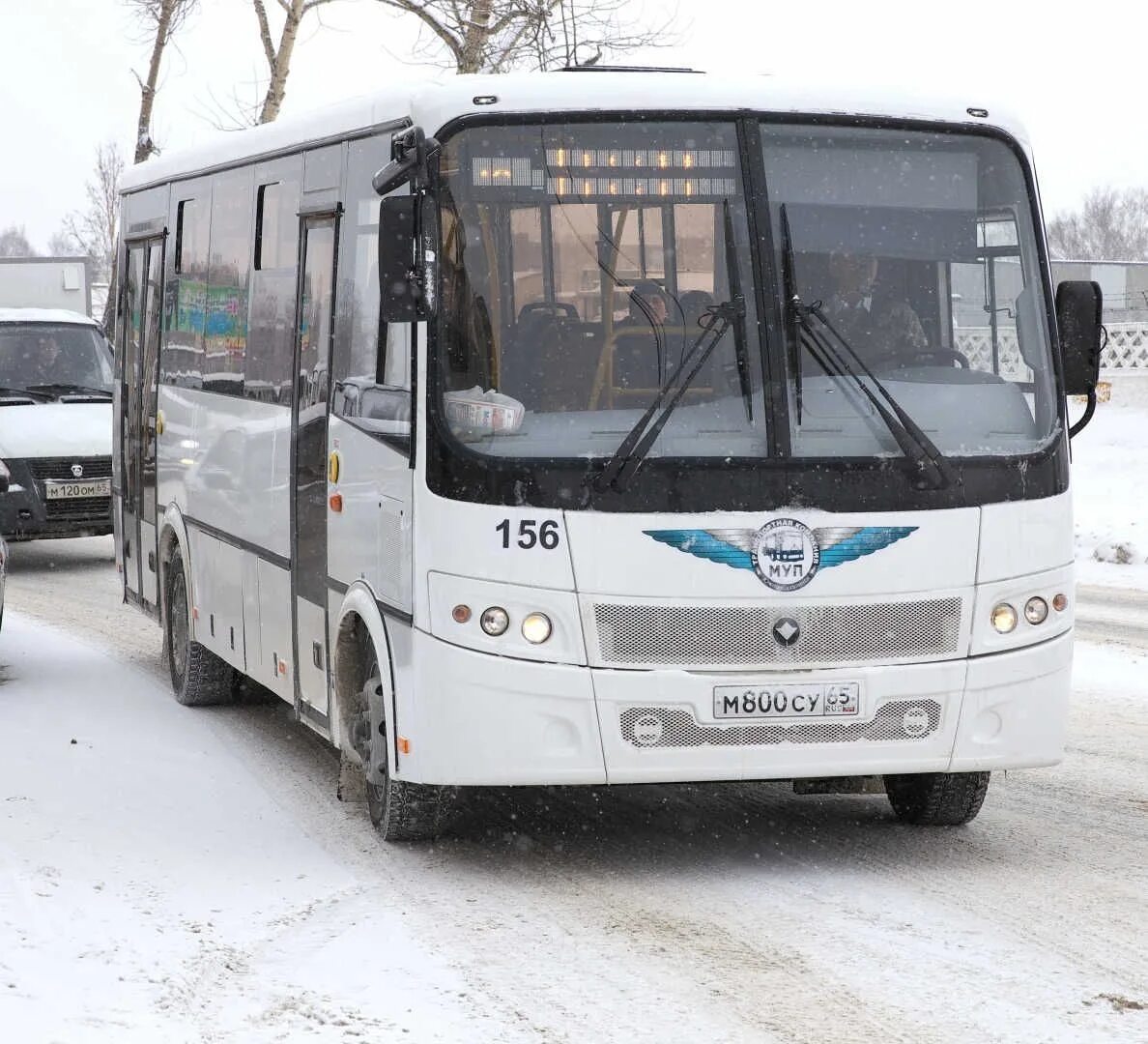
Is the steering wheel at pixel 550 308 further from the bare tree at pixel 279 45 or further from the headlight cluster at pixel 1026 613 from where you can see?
the bare tree at pixel 279 45

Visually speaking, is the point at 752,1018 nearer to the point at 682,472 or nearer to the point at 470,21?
the point at 682,472

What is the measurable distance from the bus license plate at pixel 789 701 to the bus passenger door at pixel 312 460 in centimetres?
212

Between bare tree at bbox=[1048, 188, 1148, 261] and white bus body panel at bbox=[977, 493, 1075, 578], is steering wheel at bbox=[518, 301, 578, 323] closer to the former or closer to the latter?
white bus body panel at bbox=[977, 493, 1075, 578]

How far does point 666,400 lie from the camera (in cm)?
727

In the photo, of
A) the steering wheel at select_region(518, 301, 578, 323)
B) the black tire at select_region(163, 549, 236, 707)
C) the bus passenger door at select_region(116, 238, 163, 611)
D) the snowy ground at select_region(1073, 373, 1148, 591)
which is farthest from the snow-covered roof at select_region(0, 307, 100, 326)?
the steering wheel at select_region(518, 301, 578, 323)

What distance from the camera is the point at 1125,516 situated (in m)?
23.7

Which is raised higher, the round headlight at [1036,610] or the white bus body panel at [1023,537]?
the white bus body panel at [1023,537]

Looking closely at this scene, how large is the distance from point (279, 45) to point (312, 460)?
72.2 feet

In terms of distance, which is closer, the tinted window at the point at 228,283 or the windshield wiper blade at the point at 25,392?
the tinted window at the point at 228,283

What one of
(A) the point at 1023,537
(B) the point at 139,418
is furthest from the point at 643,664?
(B) the point at 139,418

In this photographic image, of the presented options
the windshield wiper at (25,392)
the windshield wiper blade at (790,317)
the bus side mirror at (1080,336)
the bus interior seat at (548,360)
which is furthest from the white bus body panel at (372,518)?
the windshield wiper at (25,392)

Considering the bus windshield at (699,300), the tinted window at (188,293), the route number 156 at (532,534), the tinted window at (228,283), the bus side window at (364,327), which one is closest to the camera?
the route number 156 at (532,534)

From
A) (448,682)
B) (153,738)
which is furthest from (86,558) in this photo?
(448,682)

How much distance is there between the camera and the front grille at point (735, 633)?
→ 7.17 meters
